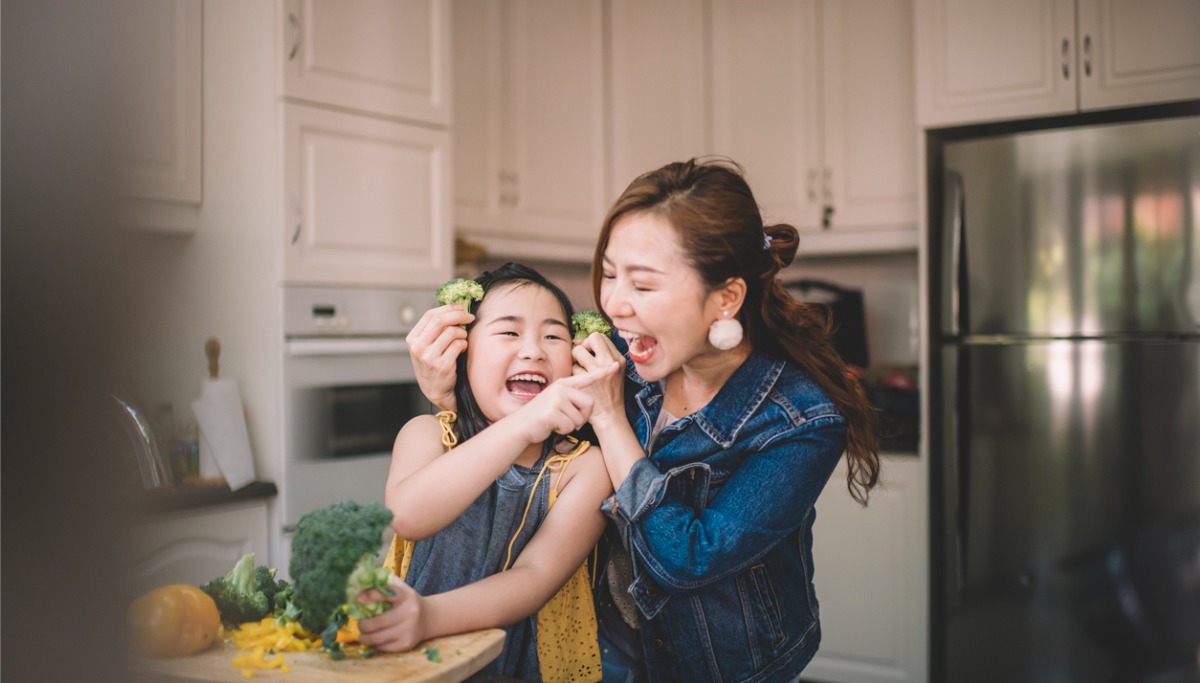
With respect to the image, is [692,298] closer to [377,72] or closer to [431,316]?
[431,316]

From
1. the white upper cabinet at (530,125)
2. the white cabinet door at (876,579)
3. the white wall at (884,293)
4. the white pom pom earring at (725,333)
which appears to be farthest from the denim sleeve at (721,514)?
the white wall at (884,293)

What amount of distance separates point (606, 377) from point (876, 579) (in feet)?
6.25

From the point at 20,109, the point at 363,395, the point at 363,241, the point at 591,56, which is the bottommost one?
the point at 363,395

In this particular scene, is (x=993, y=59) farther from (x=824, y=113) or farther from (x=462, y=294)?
(x=462, y=294)

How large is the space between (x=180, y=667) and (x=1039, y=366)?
80.6 inches

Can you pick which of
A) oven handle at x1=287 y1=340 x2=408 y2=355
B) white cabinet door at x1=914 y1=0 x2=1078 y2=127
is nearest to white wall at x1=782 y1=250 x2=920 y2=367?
white cabinet door at x1=914 y1=0 x2=1078 y2=127

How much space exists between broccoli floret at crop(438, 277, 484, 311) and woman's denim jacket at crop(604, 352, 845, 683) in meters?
0.20

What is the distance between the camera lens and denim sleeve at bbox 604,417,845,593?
33.5 inches

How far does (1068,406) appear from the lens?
87.0 inches

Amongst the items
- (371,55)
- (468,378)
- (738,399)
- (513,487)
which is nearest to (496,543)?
(513,487)

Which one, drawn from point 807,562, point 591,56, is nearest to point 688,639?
point 807,562

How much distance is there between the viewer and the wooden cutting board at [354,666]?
707mm

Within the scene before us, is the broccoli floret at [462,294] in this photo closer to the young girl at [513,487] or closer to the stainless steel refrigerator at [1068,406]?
the young girl at [513,487]

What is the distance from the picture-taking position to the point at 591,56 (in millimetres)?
3012
